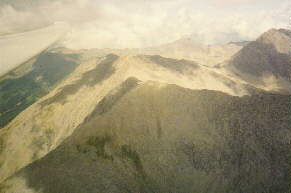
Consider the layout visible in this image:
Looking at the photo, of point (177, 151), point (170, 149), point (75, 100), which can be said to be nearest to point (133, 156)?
point (170, 149)

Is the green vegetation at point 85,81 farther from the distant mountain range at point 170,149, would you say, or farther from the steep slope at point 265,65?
the steep slope at point 265,65

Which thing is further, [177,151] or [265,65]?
[265,65]

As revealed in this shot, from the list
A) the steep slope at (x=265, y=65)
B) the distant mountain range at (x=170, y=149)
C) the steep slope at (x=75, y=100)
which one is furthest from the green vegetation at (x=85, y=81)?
the steep slope at (x=265, y=65)

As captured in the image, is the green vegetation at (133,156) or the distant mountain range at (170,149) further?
the green vegetation at (133,156)

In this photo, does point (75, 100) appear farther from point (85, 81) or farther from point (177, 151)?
point (177, 151)

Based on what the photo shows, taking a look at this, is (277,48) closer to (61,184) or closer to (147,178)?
(147,178)
